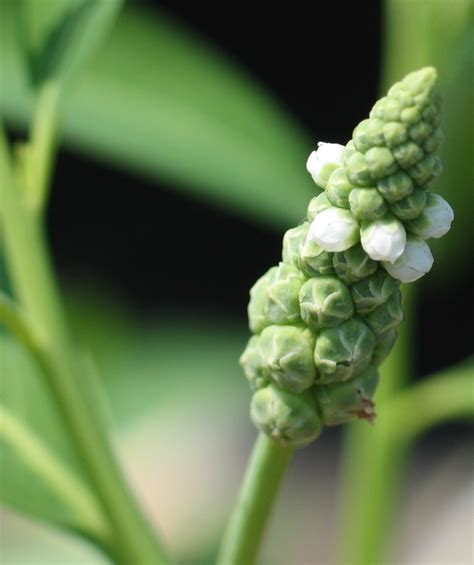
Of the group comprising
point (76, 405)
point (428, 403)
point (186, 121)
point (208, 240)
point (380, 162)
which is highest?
point (208, 240)

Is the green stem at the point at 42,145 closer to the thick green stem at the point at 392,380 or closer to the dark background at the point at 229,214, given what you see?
the thick green stem at the point at 392,380

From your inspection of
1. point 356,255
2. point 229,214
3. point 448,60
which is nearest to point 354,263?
point 356,255

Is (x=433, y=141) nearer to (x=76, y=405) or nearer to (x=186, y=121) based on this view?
(x=76, y=405)

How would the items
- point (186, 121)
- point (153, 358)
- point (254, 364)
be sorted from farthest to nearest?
point (153, 358), point (186, 121), point (254, 364)

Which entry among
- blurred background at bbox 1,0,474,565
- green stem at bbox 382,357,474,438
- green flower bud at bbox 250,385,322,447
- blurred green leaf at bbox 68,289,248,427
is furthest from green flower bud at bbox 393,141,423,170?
blurred green leaf at bbox 68,289,248,427

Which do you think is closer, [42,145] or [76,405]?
[76,405]

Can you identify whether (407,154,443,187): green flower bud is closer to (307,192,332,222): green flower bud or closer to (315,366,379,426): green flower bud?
(307,192,332,222): green flower bud
